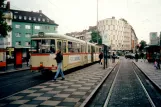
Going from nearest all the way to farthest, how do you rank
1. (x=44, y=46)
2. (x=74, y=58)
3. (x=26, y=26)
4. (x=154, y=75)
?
(x=44, y=46), (x=154, y=75), (x=74, y=58), (x=26, y=26)

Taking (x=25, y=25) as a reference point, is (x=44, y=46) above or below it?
below

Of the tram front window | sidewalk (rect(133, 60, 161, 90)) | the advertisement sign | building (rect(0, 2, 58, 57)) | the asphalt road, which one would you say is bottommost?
the asphalt road

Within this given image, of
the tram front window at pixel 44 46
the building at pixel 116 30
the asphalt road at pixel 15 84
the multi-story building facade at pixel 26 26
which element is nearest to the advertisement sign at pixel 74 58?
the tram front window at pixel 44 46

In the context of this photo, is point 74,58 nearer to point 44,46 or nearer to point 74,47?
point 74,47

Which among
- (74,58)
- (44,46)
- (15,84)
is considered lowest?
(15,84)

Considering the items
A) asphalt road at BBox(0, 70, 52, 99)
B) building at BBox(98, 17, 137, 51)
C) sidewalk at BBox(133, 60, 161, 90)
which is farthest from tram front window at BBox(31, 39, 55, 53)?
building at BBox(98, 17, 137, 51)

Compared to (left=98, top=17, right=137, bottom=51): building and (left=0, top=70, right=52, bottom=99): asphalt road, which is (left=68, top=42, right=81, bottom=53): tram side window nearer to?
(left=0, top=70, right=52, bottom=99): asphalt road

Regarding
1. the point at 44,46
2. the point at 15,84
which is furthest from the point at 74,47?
the point at 15,84

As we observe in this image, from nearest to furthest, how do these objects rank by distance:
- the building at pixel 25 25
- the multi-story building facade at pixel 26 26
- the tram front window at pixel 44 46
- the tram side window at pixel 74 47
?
the tram front window at pixel 44 46
the tram side window at pixel 74 47
the building at pixel 25 25
the multi-story building facade at pixel 26 26

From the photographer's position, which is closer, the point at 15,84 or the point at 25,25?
the point at 15,84

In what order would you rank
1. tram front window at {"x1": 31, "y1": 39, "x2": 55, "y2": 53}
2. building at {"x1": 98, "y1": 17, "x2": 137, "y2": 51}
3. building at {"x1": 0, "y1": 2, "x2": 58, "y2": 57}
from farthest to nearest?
1. building at {"x1": 98, "y1": 17, "x2": 137, "y2": 51}
2. building at {"x1": 0, "y1": 2, "x2": 58, "y2": 57}
3. tram front window at {"x1": 31, "y1": 39, "x2": 55, "y2": 53}

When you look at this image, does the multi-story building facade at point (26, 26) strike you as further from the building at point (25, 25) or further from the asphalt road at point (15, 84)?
the asphalt road at point (15, 84)

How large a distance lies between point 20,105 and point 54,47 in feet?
28.7

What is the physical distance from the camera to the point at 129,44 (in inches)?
5118
